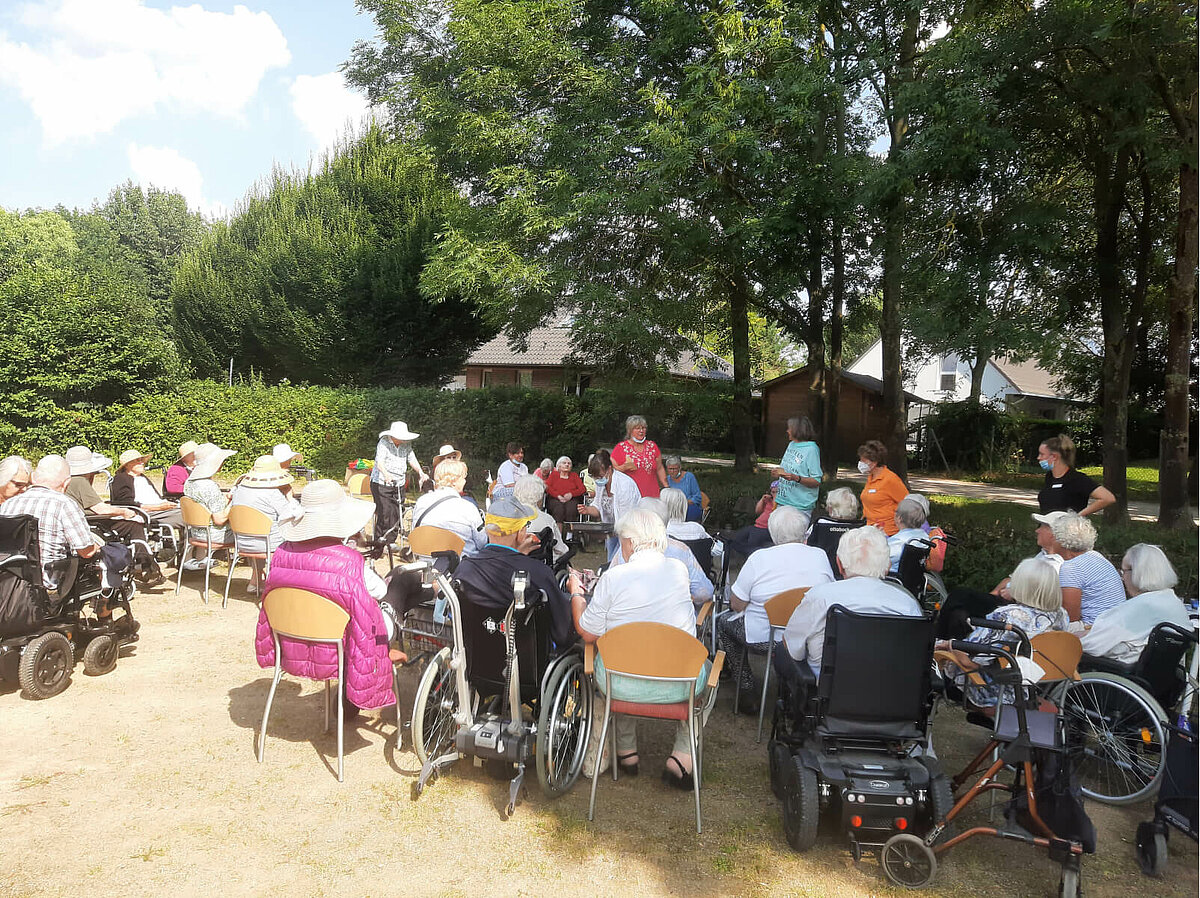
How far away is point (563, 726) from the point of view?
3912 millimetres

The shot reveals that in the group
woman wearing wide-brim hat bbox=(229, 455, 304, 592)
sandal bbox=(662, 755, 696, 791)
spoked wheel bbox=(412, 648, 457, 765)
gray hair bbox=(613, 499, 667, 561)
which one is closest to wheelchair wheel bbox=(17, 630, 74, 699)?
woman wearing wide-brim hat bbox=(229, 455, 304, 592)

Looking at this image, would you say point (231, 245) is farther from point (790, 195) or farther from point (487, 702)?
point (487, 702)

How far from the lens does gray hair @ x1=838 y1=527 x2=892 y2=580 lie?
3.79 metres

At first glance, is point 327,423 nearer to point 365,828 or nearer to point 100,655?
point 100,655

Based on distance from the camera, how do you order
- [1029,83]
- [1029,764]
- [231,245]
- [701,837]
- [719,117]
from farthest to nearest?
1. [231,245]
2. [719,117]
3. [1029,83]
4. [701,837]
5. [1029,764]

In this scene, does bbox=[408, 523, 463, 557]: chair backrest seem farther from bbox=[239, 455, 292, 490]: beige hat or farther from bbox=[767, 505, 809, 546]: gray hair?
bbox=[767, 505, 809, 546]: gray hair

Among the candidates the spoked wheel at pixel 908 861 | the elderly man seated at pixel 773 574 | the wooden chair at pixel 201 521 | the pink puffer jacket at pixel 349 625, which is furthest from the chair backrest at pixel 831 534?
the wooden chair at pixel 201 521

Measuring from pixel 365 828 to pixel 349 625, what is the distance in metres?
0.95

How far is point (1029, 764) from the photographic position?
10.3ft

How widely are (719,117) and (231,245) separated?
22.5 meters

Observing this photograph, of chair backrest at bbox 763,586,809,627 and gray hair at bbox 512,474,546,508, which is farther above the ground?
gray hair at bbox 512,474,546,508

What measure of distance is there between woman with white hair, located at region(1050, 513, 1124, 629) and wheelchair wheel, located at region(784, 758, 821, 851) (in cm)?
207

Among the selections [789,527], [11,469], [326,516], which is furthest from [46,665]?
[789,527]

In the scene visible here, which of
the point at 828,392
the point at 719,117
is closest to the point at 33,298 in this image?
the point at 719,117
